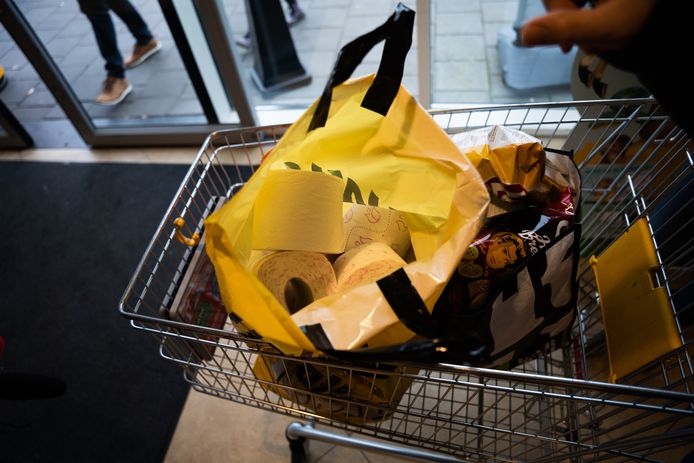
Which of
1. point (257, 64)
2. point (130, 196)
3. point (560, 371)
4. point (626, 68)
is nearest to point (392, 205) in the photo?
point (626, 68)

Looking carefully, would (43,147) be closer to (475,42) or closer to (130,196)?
(130,196)

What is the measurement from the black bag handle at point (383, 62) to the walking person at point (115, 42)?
1.66 meters

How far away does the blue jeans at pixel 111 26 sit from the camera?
1.76 metres

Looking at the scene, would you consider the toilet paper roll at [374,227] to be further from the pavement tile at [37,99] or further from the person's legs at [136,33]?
the pavement tile at [37,99]

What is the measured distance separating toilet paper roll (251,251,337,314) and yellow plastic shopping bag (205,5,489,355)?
0.04ft

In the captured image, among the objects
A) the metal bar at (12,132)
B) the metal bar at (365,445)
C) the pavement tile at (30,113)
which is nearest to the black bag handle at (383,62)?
the metal bar at (365,445)

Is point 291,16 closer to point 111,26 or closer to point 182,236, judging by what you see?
point 111,26

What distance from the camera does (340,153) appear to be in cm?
78

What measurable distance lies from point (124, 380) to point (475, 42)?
202 cm

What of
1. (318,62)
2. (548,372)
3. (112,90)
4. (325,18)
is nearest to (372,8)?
(325,18)

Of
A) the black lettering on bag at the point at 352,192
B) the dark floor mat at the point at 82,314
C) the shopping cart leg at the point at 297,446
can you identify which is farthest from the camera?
the dark floor mat at the point at 82,314

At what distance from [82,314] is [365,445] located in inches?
45.4

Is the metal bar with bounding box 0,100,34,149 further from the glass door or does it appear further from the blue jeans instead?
the blue jeans

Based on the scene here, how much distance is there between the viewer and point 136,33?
1.92 meters
